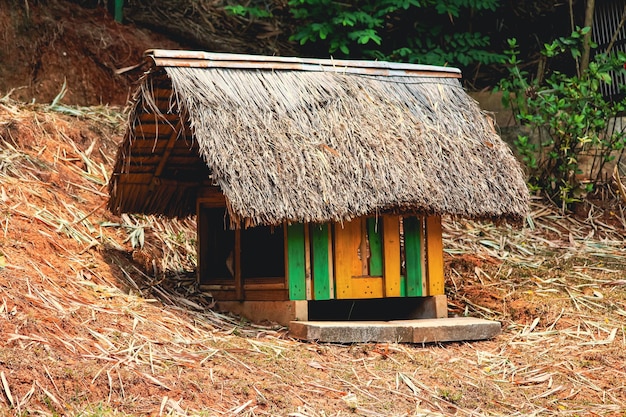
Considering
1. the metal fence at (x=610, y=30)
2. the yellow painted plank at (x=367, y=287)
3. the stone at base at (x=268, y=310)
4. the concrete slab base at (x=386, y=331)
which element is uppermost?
the metal fence at (x=610, y=30)

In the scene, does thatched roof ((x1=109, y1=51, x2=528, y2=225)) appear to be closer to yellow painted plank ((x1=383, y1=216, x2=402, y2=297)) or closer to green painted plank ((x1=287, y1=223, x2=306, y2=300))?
yellow painted plank ((x1=383, y1=216, x2=402, y2=297))

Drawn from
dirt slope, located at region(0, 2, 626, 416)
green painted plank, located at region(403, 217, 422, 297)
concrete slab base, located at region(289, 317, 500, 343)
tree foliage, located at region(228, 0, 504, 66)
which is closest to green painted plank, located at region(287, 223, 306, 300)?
concrete slab base, located at region(289, 317, 500, 343)

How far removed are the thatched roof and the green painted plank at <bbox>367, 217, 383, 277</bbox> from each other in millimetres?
396

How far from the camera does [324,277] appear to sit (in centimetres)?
807

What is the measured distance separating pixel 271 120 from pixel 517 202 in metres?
2.49

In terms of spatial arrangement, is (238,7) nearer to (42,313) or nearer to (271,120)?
(271,120)

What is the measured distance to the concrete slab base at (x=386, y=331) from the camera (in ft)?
24.8

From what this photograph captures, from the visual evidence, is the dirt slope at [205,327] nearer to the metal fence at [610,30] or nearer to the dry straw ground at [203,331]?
the dry straw ground at [203,331]

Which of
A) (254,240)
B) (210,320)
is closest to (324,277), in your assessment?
(210,320)

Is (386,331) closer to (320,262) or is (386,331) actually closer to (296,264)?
(320,262)

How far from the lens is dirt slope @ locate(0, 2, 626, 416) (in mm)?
5988

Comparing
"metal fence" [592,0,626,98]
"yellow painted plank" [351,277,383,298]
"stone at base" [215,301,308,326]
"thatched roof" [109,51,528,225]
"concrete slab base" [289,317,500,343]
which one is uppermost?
"metal fence" [592,0,626,98]

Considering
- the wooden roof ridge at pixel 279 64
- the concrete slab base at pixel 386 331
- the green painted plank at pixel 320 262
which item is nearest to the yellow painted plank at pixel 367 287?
the green painted plank at pixel 320 262

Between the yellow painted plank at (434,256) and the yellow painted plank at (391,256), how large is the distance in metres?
0.33
